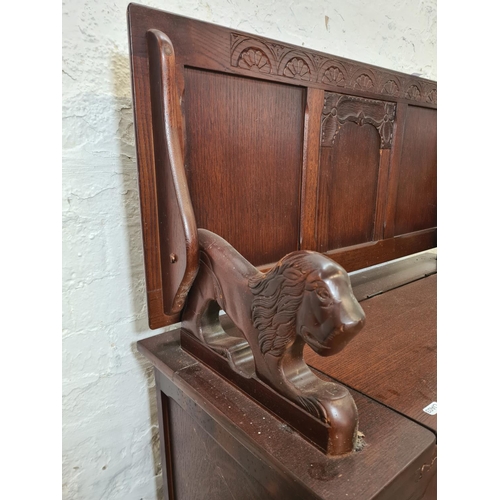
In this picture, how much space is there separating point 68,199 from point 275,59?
A: 506mm

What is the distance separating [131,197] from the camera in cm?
87

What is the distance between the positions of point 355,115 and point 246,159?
361mm

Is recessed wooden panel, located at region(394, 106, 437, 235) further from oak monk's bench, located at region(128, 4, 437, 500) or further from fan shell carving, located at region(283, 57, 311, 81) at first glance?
fan shell carving, located at region(283, 57, 311, 81)

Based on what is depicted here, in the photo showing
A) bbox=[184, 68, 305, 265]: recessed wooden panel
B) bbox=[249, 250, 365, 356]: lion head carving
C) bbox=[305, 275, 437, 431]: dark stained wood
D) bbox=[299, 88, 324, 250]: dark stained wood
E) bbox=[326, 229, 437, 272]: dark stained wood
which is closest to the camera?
bbox=[249, 250, 365, 356]: lion head carving

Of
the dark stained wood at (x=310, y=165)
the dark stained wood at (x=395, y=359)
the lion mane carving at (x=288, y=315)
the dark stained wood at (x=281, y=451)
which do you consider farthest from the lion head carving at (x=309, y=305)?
the dark stained wood at (x=310, y=165)

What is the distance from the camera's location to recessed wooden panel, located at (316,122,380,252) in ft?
3.25

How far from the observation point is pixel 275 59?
0.82 m

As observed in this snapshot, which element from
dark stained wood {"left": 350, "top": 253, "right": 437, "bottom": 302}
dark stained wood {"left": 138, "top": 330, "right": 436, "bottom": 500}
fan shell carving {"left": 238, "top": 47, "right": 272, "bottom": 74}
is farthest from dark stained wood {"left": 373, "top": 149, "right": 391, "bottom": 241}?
dark stained wood {"left": 138, "top": 330, "right": 436, "bottom": 500}

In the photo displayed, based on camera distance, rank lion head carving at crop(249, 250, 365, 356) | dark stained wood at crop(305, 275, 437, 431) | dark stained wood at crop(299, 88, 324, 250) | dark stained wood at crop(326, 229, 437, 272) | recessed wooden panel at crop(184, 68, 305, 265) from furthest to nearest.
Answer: dark stained wood at crop(326, 229, 437, 272), dark stained wood at crop(299, 88, 324, 250), recessed wooden panel at crop(184, 68, 305, 265), dark stained wood at crop(305, 275, 437, 431), lion head carving at crop(249, 250, 365, 356)

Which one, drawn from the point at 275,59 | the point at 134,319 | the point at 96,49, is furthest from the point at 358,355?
the point at 96,49

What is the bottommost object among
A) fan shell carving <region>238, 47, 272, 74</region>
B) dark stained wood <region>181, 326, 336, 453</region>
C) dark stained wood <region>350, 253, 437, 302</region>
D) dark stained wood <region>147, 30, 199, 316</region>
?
dark stained wood <region>181, 326, 336, 453</region>

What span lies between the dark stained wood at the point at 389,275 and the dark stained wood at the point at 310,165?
0.74ft

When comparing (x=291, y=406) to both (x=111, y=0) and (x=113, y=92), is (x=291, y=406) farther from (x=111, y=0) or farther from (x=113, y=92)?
(x=111, y=0)

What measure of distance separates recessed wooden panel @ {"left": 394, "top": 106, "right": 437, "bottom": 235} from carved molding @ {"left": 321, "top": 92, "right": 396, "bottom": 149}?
0.11 meters
